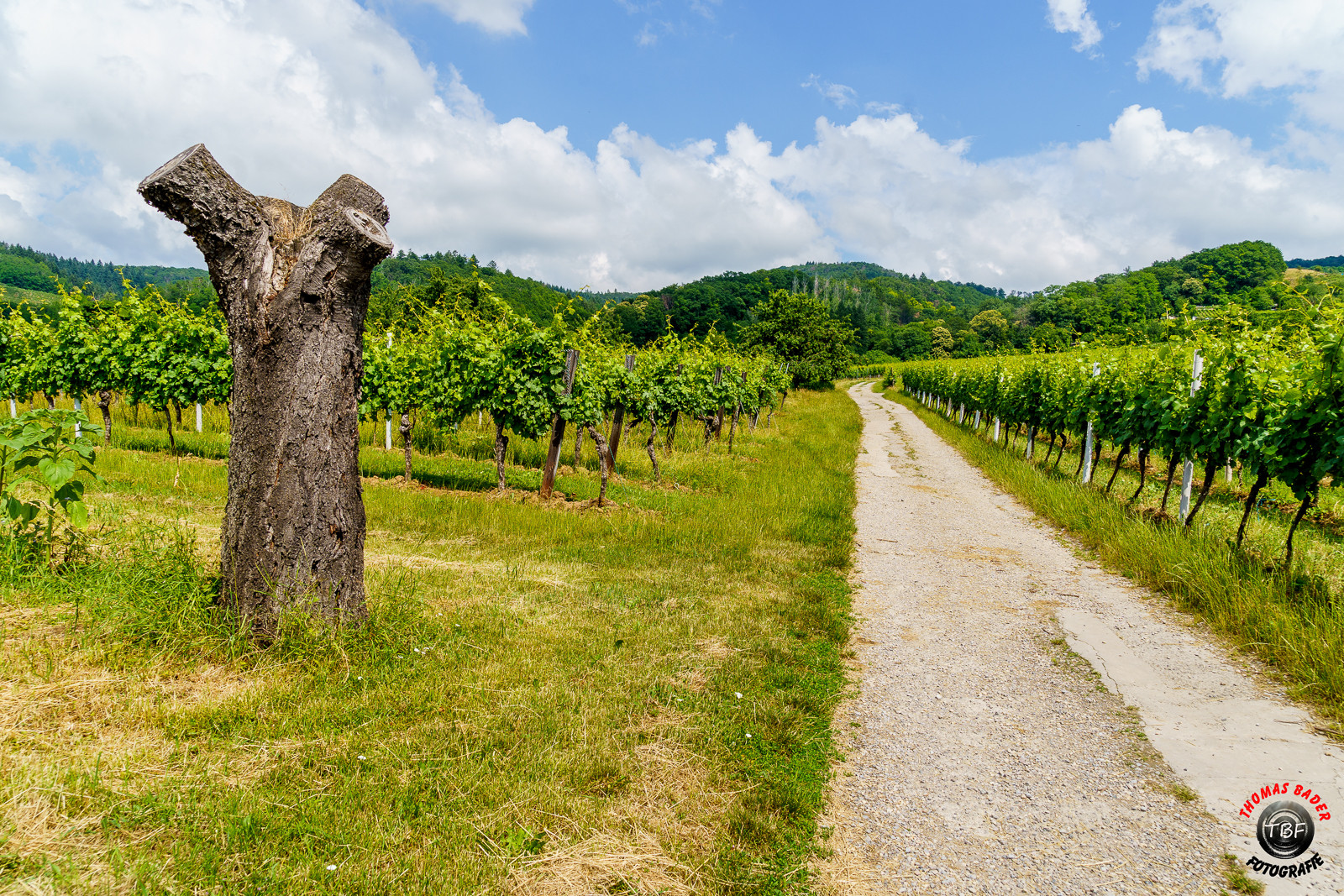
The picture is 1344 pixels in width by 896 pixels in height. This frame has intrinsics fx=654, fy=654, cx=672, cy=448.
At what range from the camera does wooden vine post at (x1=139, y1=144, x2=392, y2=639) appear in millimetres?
3834

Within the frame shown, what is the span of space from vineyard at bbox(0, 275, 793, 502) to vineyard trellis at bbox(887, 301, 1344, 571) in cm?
761

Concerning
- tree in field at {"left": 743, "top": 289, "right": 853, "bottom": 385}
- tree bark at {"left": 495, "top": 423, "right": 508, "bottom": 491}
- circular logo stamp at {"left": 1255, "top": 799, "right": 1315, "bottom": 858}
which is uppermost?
tree in field at {"left": 743, "top": 289, "right": 853, "bottom": 385}

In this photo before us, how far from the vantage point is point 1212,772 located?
3322mm

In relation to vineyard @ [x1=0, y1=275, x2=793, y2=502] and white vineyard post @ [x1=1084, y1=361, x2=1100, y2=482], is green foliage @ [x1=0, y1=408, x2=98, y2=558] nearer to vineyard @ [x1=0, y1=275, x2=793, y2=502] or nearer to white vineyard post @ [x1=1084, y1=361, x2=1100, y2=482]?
vineyard @ [x1=0, y1=275, x2=793, y2=502]

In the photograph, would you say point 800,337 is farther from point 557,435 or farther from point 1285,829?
point 1285,829

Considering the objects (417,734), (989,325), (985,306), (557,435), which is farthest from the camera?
(985,306)

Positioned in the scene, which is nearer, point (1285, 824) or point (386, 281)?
point (1285, 824)

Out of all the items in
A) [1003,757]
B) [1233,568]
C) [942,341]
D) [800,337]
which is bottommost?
[1003,757]

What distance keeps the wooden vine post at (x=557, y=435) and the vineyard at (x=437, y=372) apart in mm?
21

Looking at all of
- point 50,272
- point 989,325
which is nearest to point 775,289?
point 989,325

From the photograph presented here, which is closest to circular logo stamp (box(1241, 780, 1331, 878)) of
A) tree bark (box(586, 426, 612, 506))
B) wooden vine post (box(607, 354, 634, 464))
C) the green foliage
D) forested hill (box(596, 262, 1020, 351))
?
the green foliage

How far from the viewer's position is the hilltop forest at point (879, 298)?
14414 millimetres

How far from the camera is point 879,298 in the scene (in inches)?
5084

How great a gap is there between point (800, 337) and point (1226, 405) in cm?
4024
